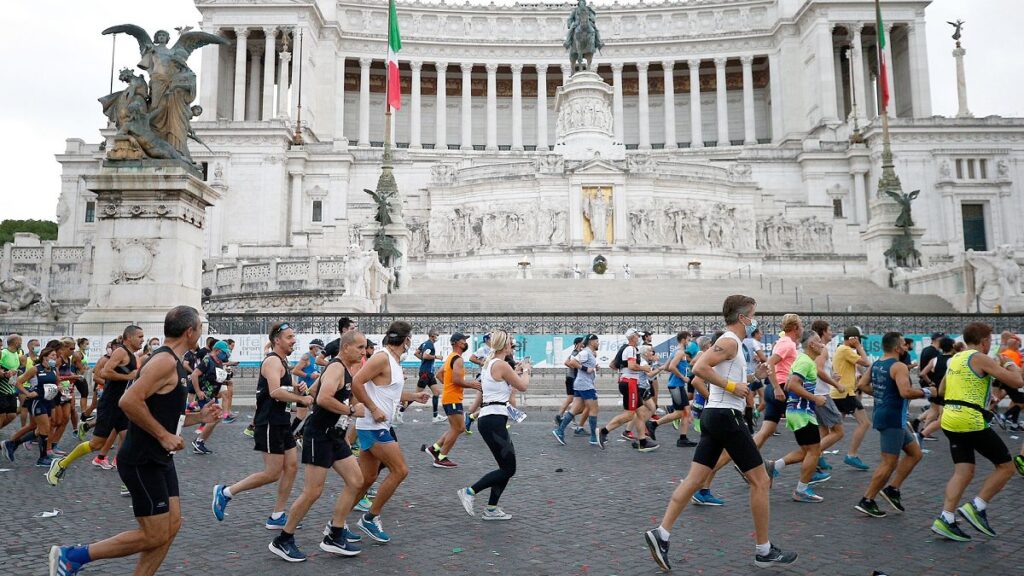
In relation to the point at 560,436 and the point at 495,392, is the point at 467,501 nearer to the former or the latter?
the point at 495,392

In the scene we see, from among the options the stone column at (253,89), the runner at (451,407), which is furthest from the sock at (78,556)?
the stone column at (253,89)

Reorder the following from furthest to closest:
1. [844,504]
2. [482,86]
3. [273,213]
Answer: [482,86]
[273,213]
[844,504]

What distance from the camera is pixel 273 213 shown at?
53.6m

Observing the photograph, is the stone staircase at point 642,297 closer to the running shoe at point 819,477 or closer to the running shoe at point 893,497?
the running shoe at point 819,477

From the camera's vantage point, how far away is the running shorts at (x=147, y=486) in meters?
4.52

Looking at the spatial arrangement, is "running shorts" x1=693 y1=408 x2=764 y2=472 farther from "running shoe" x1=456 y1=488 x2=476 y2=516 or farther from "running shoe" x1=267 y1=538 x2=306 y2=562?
"running shoe" x1=267 y1=538 x2=306 y2=562

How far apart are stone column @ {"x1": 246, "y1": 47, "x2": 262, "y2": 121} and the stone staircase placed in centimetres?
4362

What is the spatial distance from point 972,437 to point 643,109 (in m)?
68.8

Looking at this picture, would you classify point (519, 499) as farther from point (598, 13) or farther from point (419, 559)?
point (598, 13)

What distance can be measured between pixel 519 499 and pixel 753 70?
75306mm

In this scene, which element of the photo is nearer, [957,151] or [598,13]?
[957,151]

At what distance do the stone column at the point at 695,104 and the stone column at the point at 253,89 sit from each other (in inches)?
1589

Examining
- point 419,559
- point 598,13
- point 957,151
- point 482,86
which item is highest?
point 598,13

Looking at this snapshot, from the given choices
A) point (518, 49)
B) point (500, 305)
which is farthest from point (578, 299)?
point (518, 49)
